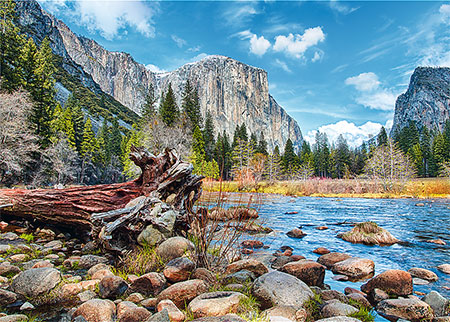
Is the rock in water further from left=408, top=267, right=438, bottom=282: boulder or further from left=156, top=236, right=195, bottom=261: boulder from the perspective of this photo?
left=156, top=236, right=195, bottom=261: boulder

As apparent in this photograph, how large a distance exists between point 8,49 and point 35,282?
2750 cm

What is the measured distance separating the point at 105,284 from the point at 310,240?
22.4ft

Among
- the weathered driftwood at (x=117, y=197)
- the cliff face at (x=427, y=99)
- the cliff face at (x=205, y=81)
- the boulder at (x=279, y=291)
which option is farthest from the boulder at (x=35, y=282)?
the cliff face at (x=427, y=99)

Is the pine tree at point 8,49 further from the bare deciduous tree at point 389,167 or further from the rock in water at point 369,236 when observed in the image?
the bare deciduous tree at point 389,167

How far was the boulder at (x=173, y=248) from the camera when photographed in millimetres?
4273

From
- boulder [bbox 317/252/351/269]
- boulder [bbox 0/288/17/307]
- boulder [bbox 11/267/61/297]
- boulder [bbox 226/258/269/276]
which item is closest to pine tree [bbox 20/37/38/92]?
boulder [bbox 11/267/61/297]

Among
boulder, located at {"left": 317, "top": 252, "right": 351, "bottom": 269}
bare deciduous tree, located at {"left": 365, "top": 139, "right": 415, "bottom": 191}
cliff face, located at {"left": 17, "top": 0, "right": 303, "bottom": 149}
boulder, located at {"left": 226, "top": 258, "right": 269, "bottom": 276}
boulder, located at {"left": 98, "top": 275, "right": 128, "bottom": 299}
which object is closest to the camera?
boulder, located at {"left": 98, "top": 275, "right": 128, "bottom": 299}

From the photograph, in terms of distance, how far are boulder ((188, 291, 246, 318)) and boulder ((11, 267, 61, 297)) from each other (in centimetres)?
213

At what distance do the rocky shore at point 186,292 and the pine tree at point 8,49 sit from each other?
23.2 meters

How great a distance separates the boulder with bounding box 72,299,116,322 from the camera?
2.69m

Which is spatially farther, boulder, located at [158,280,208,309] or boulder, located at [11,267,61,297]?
boulder, located at [11,267,61,297]

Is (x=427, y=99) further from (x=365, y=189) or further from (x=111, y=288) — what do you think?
(x=111, y=288)

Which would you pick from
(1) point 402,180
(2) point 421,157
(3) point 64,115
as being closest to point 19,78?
(3) point 64,115

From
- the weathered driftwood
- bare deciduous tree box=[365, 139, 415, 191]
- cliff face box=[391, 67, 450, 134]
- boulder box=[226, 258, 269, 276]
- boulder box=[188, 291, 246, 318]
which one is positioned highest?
cliff face box=[391, 67, 450, 134]
